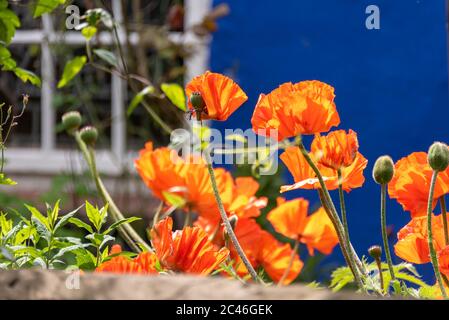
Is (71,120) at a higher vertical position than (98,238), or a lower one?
higher

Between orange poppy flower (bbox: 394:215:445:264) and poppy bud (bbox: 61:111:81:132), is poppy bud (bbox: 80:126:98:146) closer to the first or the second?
poppy bud (bbox: 61:111:81:132)

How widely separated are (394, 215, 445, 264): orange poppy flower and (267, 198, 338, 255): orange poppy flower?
24 cm

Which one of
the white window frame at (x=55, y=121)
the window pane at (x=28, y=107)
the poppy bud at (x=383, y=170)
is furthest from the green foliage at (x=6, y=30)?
the window pane at (x=28, y=107)

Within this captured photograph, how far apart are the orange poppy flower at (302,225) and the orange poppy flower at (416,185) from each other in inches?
8.2

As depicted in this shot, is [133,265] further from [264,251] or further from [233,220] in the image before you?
[264,251]

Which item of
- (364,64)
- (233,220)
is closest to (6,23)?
(233,220)

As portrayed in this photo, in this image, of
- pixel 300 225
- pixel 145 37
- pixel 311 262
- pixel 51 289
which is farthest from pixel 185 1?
pixel 51 289

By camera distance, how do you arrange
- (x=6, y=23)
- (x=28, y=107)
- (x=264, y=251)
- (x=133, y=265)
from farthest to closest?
(x=28, y=107), (x=264, y=251), (x=6, y=23), (x=133, y=265)

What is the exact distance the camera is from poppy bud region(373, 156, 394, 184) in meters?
0.66

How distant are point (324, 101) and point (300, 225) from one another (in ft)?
1.01

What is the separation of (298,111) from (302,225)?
31 centimetres

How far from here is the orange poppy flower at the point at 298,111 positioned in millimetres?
654

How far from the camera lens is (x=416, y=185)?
2.31ft

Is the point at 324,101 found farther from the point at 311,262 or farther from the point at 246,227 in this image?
the point at 311,262
